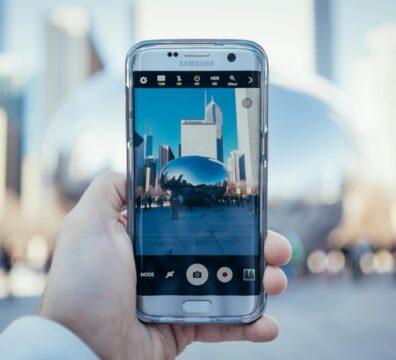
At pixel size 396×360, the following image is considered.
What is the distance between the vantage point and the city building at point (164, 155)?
2.93m

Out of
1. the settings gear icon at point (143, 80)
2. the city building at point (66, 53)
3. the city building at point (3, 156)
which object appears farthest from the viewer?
the city building at point (66, 53)

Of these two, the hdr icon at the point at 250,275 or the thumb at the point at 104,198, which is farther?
the hdr icon at the point at 250,275

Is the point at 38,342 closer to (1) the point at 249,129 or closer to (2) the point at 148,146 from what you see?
(2) the point at 148,146

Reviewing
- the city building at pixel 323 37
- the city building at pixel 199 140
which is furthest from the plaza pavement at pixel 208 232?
the city building at pixel 323 37

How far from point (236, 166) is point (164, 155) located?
12.1 inches

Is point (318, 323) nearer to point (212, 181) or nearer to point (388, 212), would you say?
point (212, 181)

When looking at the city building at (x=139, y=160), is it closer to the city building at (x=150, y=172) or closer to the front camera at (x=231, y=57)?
the city building at (x=150, y=172)

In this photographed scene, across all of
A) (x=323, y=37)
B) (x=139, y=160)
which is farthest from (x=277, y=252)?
(x=323, y=37)

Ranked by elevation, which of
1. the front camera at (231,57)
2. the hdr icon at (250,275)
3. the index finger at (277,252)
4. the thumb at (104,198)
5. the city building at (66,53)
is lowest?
the hdr icon at (250,275)

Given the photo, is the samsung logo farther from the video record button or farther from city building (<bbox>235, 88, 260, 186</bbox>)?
the video record button

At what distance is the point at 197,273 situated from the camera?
2939mm

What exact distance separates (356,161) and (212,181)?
65.7 feet

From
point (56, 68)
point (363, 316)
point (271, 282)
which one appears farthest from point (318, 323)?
point (56, 68)

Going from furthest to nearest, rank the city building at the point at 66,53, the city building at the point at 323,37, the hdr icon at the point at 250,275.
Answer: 1. the city building at the point at 323,37
2. the city building at the point at 66,53
3. the hdr icon at the point at 250,275
